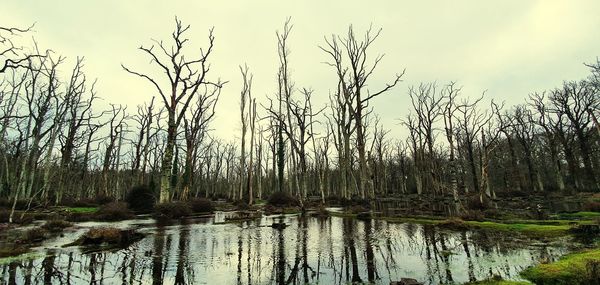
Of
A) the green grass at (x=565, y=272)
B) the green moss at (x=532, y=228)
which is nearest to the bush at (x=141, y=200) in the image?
the green moss at (x=532, y=228)

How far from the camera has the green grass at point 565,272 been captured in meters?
4.74

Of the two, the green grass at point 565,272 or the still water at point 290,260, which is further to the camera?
the still water at point 290,260

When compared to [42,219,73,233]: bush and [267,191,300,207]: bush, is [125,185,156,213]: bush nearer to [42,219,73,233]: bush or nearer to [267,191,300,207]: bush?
[42,219,73,233]: bush

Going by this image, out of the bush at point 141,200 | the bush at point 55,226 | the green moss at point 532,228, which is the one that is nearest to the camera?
the green moss at point 532,228

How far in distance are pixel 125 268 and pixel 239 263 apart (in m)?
2.23

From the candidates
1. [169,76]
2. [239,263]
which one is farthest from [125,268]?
[169,76]

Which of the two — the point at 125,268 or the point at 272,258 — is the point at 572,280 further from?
the point at 125,268

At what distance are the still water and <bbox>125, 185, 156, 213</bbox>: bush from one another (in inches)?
527

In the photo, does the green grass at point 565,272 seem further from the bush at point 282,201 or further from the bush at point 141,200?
the bush at point 282,201

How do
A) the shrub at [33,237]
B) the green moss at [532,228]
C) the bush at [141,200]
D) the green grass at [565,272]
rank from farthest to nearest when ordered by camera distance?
the bush at [141,200], the shrub at [33,237], the green moss at [532,228], the green grass at [565,272]

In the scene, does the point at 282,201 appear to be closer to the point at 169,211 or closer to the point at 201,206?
the point at 201,206

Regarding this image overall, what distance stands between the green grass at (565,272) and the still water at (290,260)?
0.32m

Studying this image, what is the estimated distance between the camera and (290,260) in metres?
7.10

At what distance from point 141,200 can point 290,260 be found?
1982 cm
